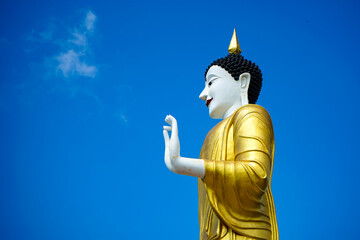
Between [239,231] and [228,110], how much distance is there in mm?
1328

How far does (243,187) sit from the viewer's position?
3893 millimetres

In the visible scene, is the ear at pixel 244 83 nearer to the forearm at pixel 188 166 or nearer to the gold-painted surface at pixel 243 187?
the gold-painted surface at pixel 243 187

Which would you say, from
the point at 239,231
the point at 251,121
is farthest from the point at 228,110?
the point at 239,231

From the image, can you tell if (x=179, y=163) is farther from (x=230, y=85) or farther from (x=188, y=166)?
(x=230, y=85)

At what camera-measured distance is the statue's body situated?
153 inches

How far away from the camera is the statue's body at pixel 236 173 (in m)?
3.88

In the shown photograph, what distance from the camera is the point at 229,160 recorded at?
4219 mm

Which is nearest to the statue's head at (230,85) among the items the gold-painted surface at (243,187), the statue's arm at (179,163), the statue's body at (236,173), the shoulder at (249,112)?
the statue's body at (236,173)

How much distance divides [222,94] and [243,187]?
1.17m

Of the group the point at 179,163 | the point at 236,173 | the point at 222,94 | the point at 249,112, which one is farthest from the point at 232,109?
the point at 179,163

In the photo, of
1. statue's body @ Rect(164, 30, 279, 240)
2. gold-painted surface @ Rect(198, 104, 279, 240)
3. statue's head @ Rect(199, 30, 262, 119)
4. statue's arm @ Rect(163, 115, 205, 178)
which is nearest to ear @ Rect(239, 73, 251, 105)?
statue's head @ Rect(199, 30, 262, 119)

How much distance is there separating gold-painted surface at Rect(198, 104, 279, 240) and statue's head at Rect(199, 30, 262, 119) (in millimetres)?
530

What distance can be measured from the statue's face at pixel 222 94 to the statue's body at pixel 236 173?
0.23 m

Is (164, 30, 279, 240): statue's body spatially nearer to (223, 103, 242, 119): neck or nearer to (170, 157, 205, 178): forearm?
(170, 157, 205, 178): forearm
